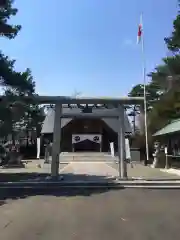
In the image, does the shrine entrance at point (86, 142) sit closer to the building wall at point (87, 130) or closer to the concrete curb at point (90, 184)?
the building wall at point (87, 130)

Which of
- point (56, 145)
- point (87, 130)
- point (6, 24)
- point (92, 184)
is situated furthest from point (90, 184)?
point (87, 130)

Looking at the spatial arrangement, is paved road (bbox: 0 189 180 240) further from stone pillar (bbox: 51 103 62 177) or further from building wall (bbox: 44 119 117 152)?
building wall (bbox: 44 119 117 152)

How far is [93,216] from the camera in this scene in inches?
335

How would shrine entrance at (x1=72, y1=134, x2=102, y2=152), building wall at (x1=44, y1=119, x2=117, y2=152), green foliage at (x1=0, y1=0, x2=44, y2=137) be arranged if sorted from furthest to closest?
building wall at (x1=44, y1=119, x2=117, y2=152), shrine entrance at (x1=72, y1=134, x2=102, y2=152), green foliage at (x1=0, y1=0, x2=44, y2=137)

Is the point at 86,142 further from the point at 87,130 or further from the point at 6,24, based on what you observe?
the point at 6,24

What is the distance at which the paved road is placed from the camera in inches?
269

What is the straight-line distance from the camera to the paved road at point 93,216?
22.4ft

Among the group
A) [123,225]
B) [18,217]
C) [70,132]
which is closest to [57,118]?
[18,217]

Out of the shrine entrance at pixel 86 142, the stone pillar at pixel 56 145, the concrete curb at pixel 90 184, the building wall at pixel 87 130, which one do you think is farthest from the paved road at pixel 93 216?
the building wall at pixel 87 130

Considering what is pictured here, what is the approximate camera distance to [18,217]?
335 inches

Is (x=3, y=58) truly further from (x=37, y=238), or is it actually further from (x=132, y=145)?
(x=132, y=145)

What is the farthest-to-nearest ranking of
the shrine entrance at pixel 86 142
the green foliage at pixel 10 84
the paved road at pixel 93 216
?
the shrine entrance at pixel 86 142
the green foliage at pixel 10 84
the paved road at pixel 93 216

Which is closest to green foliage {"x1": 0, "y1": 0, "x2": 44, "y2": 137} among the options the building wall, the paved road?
the paved road

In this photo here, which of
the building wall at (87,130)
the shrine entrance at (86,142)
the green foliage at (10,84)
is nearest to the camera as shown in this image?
the green foliage at (10,84)
